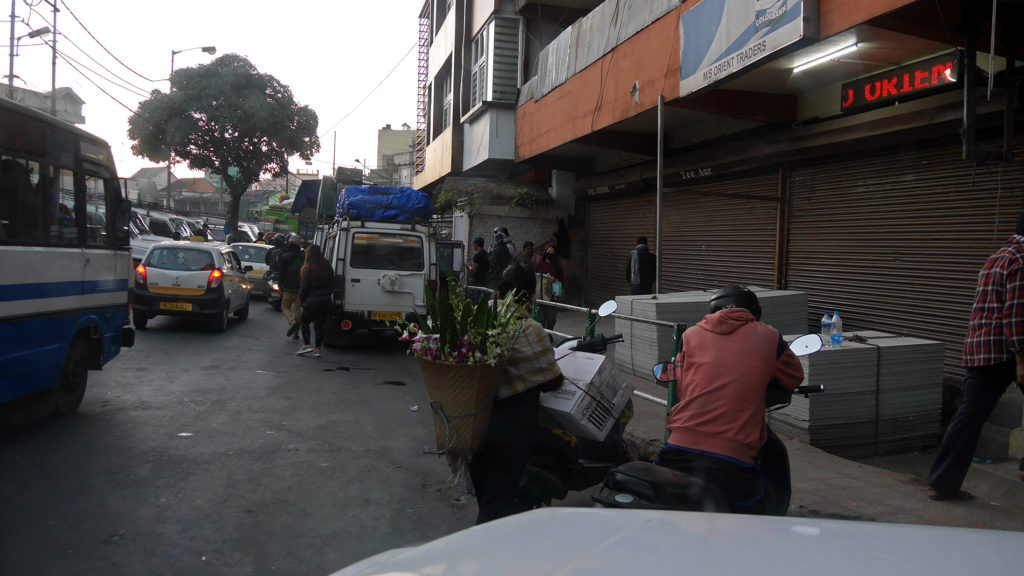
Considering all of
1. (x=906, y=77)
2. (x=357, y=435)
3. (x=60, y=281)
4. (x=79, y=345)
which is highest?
(x=906, y=77)

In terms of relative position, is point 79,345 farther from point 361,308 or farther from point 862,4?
point 862,4

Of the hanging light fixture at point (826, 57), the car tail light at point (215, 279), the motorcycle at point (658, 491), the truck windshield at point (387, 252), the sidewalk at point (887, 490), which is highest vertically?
the hanging light fixture at point (826, 57)

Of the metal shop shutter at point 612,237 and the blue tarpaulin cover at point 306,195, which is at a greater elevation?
the blue tarpaulin cover at point 306,195

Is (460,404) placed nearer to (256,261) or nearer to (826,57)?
(826,57)

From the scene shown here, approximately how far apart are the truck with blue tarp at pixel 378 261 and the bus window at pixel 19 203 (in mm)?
5132

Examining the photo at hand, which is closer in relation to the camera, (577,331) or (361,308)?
(361,308)

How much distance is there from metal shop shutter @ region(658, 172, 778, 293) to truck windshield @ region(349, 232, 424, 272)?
14.2 ft

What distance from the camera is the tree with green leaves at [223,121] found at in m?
31.9

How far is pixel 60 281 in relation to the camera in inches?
243

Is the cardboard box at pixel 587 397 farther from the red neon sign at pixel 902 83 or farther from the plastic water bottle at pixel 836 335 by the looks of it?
the red neon sign at pixel 902 83

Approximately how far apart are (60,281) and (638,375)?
5.97m

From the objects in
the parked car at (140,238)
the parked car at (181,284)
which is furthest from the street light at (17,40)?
the parked car at (181,284)

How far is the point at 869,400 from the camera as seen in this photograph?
6125 mm

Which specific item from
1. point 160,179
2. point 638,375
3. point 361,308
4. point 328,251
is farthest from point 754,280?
point 160,179
